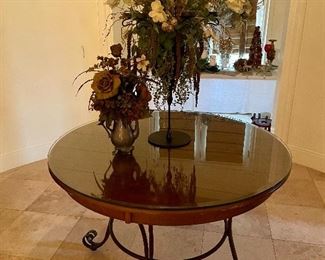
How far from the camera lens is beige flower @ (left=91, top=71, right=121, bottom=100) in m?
1.39

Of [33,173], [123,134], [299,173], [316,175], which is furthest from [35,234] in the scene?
[316,175]

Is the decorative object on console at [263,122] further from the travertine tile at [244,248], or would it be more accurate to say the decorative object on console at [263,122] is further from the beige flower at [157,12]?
the beige flower at [157,12]

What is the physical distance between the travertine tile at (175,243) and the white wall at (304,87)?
55.6 inches

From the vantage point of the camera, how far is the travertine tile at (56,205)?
236cm

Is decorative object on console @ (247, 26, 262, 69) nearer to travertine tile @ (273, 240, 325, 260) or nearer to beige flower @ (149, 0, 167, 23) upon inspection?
travertine tile @ (273, 240, 325, 260)

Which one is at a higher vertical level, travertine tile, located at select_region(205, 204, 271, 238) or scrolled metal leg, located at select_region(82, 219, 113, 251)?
scrolled metal leg, located at select_region(82, 219, 113, 251)

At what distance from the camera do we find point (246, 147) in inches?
67.8

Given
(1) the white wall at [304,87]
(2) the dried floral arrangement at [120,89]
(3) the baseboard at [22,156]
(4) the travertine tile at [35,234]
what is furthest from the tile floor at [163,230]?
(2) the dried floral arrangement at [120,89]

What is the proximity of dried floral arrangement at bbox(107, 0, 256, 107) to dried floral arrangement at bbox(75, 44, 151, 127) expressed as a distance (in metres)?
0.07

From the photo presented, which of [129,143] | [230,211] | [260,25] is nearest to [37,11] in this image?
[129,143]

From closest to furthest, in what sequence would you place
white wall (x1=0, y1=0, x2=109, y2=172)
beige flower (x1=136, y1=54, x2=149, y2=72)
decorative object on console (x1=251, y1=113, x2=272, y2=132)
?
1. beige flower (x1=136, y1=54, x2=149, y2=72)
2. white wall (x1=0, y1=0, x2=109, y2=172)
3. decorative object on console (x1=251, y1=113, x2=272, y2=132)

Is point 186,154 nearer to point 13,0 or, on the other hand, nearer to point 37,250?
point 37,250

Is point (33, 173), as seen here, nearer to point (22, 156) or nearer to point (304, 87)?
point (22, 156)

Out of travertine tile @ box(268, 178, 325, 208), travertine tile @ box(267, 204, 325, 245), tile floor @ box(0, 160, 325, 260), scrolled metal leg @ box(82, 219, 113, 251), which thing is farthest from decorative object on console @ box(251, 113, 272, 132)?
scrolled metal leg @ box(82, 219, 113, 251)
